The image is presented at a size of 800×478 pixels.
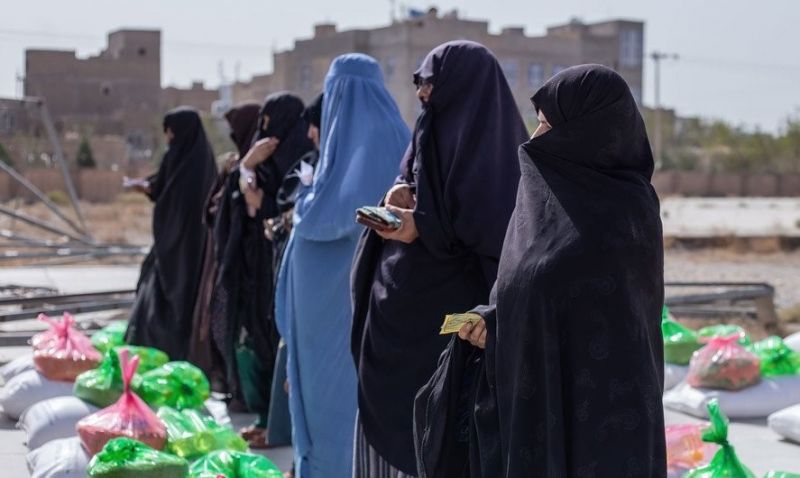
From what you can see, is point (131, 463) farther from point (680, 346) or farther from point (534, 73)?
point (534, 73)

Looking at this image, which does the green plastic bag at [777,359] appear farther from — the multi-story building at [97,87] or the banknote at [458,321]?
the multi-story building at [97,87]

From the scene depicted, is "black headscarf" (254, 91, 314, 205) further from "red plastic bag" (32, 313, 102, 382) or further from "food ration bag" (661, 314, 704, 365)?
"food ration bag" (661, 314, 704, 365)

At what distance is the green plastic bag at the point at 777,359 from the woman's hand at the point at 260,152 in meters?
2.67

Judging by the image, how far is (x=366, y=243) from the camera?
3.89 metres

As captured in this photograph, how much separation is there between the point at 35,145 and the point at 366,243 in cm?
3920

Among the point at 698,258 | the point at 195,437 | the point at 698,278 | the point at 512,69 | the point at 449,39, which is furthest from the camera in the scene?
the point at 512,69

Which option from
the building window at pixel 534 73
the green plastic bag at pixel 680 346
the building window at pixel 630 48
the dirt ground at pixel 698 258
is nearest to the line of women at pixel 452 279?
the green plastic bag at pixel 680 346

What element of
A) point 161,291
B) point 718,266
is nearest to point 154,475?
point 161,291

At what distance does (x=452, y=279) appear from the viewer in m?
3.74

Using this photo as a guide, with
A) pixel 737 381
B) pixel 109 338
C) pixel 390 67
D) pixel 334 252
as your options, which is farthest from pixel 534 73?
Result: pixel 334 252

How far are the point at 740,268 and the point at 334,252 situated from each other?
18259 mm

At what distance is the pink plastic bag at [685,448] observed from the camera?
15.2 feet

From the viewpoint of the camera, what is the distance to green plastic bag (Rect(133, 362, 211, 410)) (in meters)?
5.71

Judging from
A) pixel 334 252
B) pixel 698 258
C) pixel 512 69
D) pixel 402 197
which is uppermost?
pixel 512 69
